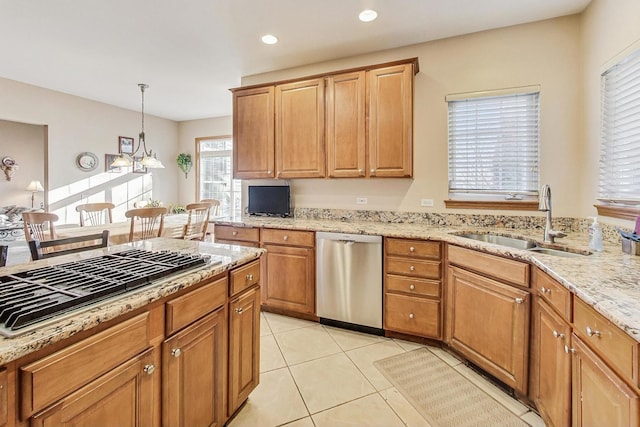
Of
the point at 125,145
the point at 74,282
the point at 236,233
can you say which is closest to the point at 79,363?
the point at 74,282

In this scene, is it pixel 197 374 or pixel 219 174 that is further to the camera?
pixel 219 174

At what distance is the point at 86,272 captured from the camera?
3.90ft

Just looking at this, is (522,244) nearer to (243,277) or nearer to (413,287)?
(413,287)

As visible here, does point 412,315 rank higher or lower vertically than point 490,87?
lower

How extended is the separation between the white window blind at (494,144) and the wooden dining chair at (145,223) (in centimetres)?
300

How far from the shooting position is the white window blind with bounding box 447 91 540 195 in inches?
103

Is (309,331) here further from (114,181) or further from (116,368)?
(114,181)

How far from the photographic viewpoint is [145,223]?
325 centimetres

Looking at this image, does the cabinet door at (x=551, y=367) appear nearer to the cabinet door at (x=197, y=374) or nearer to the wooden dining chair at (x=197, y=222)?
the cabinet door at (x=197, y=374)

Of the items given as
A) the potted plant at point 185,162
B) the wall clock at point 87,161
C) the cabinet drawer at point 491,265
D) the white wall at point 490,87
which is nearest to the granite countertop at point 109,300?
the cabinet drawer at point 491,265

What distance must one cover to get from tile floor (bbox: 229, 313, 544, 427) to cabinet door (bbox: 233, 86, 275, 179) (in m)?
1.71

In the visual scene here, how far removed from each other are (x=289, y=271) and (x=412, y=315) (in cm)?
116

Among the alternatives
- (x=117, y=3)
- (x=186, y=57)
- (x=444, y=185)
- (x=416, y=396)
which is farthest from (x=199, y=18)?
(x=416, y=396)

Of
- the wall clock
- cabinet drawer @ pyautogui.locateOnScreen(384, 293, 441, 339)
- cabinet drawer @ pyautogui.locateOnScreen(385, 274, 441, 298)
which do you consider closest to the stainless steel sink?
cabinet drawer @ pyautogui.locateOnScreen(385, 274, 441, 298)
